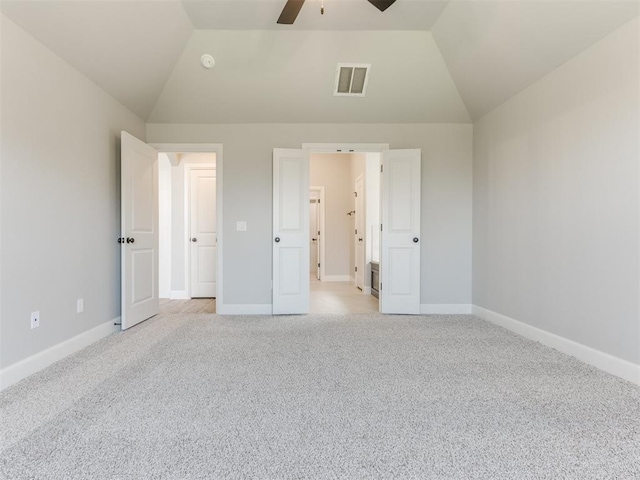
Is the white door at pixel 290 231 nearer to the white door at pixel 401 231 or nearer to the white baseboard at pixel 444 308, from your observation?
the white door at pixel 401 231

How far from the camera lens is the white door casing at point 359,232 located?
20.0 feet

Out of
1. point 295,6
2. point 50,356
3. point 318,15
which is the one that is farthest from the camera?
point 318,15

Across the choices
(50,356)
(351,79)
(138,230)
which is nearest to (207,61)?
(351,79)

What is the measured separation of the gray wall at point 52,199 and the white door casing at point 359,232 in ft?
12.9

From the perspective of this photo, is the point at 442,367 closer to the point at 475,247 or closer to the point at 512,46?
the point at 475,247

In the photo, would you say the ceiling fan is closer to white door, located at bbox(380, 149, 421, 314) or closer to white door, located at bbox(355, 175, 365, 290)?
white door, located at bbox(380, 149, 421, 314)

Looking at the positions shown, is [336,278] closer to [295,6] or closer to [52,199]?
[52,199]

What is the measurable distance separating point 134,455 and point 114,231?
252cm

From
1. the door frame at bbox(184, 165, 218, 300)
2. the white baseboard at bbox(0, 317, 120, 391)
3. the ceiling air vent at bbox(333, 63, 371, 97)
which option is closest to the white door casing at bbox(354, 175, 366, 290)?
the ceiling air vent at bbox(333, 63, 371, 97)

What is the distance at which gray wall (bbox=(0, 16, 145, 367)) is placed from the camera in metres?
2.12

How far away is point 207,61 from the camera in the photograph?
3.34 meters

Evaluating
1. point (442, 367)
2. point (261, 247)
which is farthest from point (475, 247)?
point (261, 247)

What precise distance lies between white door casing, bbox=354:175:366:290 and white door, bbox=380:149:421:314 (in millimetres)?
1899

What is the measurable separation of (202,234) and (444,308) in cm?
372
